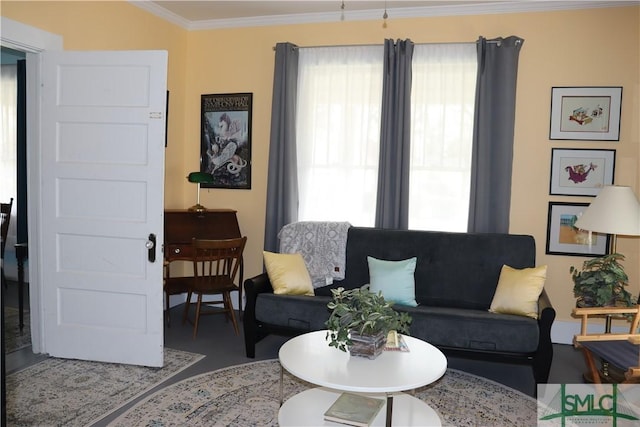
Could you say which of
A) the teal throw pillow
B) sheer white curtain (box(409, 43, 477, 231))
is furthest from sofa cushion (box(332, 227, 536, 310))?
sheer white curtain (box(409, 43, 477, 231))

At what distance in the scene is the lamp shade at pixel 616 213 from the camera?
339 centimetres

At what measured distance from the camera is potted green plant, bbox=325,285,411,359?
258 centimetres

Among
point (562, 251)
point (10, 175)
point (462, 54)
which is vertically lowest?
point (562, 251)

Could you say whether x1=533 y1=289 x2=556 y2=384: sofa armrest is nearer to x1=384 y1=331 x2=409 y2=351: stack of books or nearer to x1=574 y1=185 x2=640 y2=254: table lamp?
x1=574 y1=185 x2=640 y2=254: table lamp

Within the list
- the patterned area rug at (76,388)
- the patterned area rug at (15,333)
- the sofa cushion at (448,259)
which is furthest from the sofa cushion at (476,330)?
the patterned area rug at (15,333)

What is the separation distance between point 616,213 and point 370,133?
81.1 inches

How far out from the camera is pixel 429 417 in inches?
101

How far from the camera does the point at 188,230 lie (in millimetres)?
4562

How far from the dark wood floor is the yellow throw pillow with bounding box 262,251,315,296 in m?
0.52

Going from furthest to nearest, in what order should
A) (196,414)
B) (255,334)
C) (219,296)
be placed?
1. (219,296)
2. (255,334)
3. (196,414)

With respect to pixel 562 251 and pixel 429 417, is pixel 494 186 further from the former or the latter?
pixel 429 417

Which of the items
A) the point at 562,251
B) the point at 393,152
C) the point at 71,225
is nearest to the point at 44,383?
the point at 71,225

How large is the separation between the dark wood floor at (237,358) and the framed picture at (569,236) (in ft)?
2.63

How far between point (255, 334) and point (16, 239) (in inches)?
145
